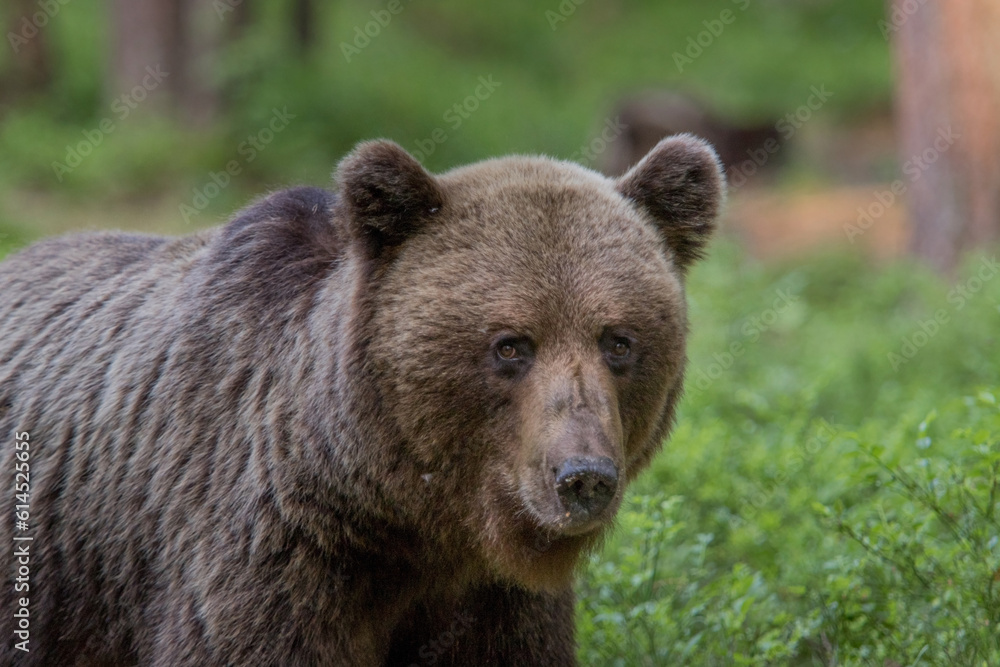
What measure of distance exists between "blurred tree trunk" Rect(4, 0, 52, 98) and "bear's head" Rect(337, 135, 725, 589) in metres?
15.7

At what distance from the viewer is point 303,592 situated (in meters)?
3.96

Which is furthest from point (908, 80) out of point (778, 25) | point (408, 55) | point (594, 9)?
point (594, 9)

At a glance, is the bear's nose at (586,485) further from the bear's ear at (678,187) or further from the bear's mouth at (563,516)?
the bear's ear at (678,187)

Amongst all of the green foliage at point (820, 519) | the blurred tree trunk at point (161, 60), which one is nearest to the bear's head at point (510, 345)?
the green foliage at point (820, 519)

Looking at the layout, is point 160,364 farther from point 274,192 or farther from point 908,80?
point 908,80

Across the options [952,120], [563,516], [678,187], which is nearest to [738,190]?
[952,120]

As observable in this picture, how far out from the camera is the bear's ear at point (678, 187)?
433 cm

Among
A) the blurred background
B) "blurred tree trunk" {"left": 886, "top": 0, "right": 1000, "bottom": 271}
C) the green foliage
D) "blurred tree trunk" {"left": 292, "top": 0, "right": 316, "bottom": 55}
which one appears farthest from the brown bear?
"blurred tree trunk" {"left": 292, "top": 0, "right": 316, "bottom": 55}

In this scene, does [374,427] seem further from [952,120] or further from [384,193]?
[952,120]

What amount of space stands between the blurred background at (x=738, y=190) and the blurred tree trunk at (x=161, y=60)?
41 millimetres

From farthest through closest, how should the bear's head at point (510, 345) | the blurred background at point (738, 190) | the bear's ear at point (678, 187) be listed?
the blurred background at point (738, 190) → the bear's ear at point (678, 187) → the bear's head at point (510, 345)

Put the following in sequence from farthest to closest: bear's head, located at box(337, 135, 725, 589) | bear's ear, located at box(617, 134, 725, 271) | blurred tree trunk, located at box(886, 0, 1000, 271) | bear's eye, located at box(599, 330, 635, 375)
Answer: blurred tree trunk, located at box(886, 0, 1000, 271) < bear's ear, located at box(617, 134, 725, 271) < bear's eye, located at box(599, 330, 635, 375) < bear's head, located at box(337, 135, 725, 589)

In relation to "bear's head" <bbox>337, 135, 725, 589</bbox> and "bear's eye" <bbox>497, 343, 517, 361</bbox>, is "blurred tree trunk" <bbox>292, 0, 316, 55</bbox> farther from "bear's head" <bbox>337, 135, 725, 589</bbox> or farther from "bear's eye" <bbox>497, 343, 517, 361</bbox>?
"bear's eye" <bbox>497, 343, 517, 361</bbox>

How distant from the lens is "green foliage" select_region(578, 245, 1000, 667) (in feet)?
15.8
